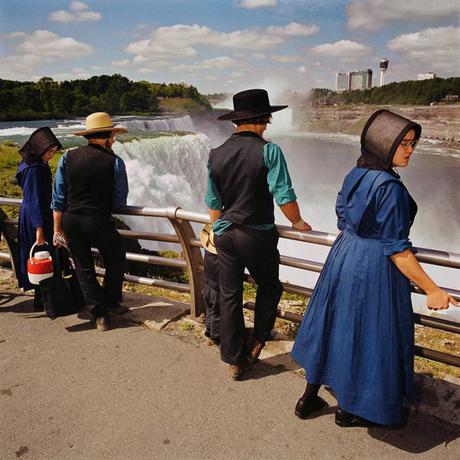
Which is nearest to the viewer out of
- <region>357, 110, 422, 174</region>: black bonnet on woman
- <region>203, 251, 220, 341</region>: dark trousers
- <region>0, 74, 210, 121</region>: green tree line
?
<region>357, 110, 422, 174</region>: black bonnet on woman

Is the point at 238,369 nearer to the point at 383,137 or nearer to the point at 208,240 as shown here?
the point at 208,240

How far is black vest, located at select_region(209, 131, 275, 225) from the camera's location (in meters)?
2.50

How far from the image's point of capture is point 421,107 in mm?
116812

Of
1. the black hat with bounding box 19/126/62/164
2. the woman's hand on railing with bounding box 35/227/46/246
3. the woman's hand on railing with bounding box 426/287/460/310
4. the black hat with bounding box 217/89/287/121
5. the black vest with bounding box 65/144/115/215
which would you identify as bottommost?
the woman's hand on railing with bounding box 35/227/46/246

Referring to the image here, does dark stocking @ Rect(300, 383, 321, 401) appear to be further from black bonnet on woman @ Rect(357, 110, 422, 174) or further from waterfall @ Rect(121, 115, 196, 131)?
waterfall @ Rect(121, 115, 196, 131)

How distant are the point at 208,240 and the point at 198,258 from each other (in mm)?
548

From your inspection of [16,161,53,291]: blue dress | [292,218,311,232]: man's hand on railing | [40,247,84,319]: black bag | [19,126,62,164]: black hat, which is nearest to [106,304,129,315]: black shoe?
[40,247,84,319]: black bag

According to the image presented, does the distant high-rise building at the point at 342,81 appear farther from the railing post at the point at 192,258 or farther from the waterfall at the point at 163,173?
the railing post at the point at 192,258

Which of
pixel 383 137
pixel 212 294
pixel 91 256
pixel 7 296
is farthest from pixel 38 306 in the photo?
pixel 383 137

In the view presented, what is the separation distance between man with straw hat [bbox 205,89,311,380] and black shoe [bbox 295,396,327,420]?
489 mm

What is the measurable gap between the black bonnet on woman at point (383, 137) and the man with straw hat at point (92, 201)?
1.89 meters

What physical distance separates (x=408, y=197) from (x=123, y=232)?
98.2 inches

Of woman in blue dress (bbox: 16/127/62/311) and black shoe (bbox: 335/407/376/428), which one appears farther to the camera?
woman in blue dress (bbox: 16/127/62/311)

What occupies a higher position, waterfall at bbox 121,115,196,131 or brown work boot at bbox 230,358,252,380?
waterfall at bbox 121,115,196,131
